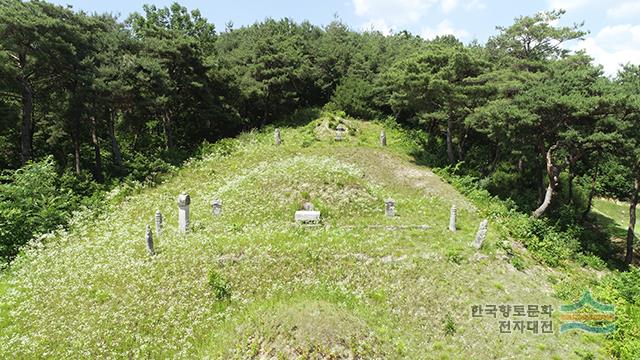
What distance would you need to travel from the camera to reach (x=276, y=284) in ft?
49.6

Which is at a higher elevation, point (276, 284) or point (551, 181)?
point (551, 181)

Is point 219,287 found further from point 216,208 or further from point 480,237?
point 480,237

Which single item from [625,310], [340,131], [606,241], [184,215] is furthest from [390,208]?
[606,241]

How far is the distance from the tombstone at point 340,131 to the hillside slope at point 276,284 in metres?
11.2

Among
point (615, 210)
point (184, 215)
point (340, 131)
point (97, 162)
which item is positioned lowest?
point (615, 210)

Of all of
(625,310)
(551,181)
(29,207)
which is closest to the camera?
(625,310)

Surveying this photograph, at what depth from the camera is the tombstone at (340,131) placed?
1361 inches

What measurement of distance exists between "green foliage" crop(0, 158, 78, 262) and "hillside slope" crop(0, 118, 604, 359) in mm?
1318

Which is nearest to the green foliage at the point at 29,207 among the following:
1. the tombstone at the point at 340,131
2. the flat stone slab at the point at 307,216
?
the flat stone slab at the point at 307,216

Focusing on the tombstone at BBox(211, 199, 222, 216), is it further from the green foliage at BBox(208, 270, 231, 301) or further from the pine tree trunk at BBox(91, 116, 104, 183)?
the pine tree trunk at BBox(91, 116, 104, 183)

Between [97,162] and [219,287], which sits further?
[97,162]

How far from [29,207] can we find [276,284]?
51.7ft

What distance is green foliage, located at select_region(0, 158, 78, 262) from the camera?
19.6 metres

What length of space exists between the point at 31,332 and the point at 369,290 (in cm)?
1214
